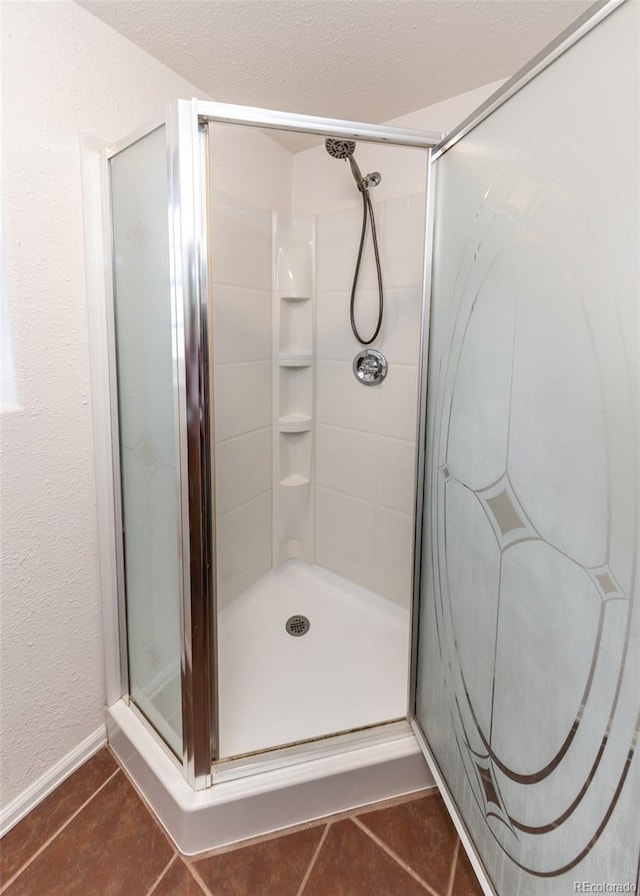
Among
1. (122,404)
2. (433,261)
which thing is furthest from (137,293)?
(433,261)

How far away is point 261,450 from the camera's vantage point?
1.88m

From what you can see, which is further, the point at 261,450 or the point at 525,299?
the point at 261,450

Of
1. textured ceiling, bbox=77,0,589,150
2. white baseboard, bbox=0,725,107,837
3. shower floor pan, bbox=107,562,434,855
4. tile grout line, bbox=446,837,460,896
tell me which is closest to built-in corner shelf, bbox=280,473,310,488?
shower floor pan, bbox=107,562,434,855

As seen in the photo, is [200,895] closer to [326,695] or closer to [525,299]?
[326,695]

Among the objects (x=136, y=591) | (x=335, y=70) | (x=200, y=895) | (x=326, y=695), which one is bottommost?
(x=200, y=895)

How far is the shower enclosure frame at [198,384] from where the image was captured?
0.95 m

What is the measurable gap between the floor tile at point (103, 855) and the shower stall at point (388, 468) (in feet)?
0.24

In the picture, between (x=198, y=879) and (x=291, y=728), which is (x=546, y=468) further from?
(x=198, y=879)

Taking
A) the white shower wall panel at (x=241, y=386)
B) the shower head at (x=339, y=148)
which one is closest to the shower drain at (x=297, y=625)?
the white shower wall panel at (x=241, y=386)

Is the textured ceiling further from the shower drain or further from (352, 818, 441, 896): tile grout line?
(352, 818, 441, 896): tile grout line

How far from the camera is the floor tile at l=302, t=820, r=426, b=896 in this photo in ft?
3.36

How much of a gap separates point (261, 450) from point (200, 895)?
1.30 meters

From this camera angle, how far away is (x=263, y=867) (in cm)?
107

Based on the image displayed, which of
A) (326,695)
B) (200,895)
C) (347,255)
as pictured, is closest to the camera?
(200,895)
